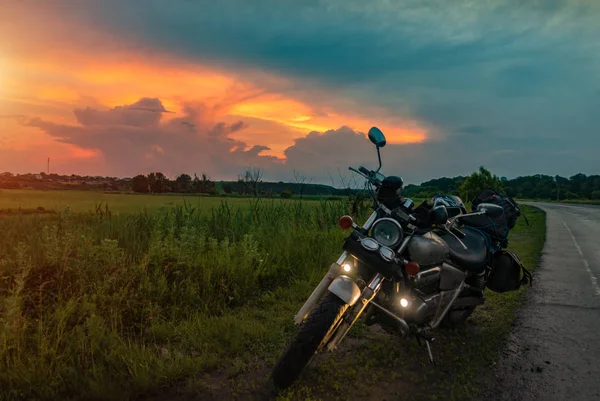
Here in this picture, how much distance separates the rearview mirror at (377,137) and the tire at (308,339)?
1297 millimetres

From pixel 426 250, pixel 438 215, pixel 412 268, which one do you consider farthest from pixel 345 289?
pixel 438 215

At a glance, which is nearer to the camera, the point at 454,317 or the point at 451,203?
→ the point at 451,203

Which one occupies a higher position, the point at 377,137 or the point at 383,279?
the point at 377,137

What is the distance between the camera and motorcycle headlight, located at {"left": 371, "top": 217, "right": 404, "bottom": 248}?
12.4 feet

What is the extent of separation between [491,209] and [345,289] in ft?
8.03

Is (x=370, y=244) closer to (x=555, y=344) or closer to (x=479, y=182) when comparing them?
(x=555, y=344)

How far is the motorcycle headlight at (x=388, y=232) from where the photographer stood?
3.79 m

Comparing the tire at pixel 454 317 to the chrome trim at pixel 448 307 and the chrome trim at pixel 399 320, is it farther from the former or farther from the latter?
the chrome trim at pixel 399 320

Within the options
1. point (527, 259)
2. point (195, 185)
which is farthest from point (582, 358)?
point (195, 185)

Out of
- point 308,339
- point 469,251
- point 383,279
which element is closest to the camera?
point 308,339

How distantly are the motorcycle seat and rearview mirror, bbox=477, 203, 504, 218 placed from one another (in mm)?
292

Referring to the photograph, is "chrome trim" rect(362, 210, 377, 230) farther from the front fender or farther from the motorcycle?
the front fender

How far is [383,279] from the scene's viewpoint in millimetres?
3969

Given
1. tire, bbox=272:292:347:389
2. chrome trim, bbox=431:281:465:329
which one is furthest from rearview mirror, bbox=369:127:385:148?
chrome trim, bbox=431:281:465:329
